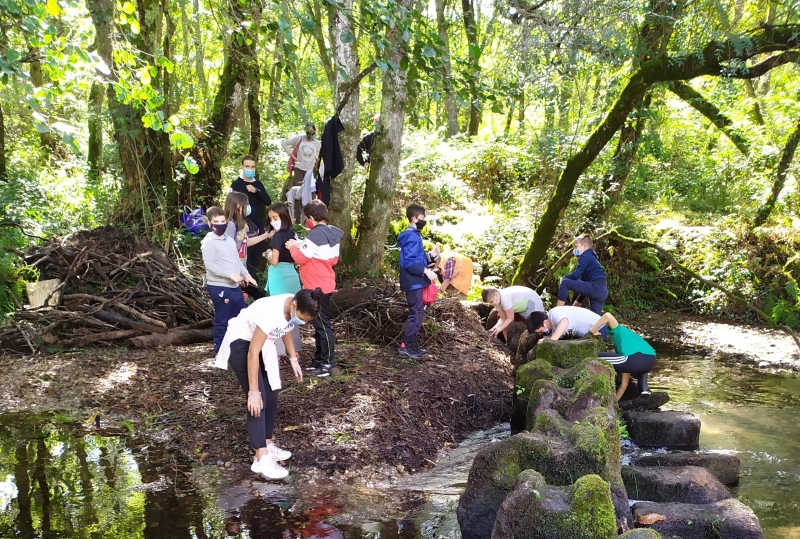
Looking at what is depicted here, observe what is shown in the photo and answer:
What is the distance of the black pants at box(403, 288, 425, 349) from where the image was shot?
7277 millimetres

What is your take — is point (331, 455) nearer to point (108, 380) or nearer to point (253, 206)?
point (108, 380)

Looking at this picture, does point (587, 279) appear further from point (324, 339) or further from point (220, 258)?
point (220, 258)

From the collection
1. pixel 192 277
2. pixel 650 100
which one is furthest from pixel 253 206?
pixel 650 100

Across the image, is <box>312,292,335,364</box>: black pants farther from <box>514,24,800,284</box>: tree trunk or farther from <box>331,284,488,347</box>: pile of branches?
<box>514,24,800,284</box>: tree trunk

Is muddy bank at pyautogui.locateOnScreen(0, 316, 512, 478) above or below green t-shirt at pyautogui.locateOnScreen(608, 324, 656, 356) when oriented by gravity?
below

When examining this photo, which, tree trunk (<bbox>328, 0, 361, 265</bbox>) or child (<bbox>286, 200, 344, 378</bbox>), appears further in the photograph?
tree trunk (<bbox>328, 0, 361, 265</bbox>)

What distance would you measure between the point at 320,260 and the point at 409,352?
5.75 feet

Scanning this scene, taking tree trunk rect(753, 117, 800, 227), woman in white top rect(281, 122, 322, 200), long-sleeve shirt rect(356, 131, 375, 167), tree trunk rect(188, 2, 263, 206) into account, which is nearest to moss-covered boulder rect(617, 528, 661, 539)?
woman in white top rect(281, 122, 322, 200)

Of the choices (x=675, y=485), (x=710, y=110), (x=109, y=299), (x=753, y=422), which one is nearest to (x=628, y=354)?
(x=753, y=422)

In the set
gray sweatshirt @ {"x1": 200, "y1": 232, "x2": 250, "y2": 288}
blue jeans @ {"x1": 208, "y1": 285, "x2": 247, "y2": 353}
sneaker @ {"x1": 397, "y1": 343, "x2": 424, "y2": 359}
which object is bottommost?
sneaker @ {"x1": 397, "y1": 343, "x2": 424, "y2": 359}

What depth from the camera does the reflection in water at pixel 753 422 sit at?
5.11 metres

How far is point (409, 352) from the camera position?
24.5 ft

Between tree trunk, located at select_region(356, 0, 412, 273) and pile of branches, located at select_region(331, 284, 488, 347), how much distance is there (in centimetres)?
133

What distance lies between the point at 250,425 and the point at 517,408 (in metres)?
2.80
